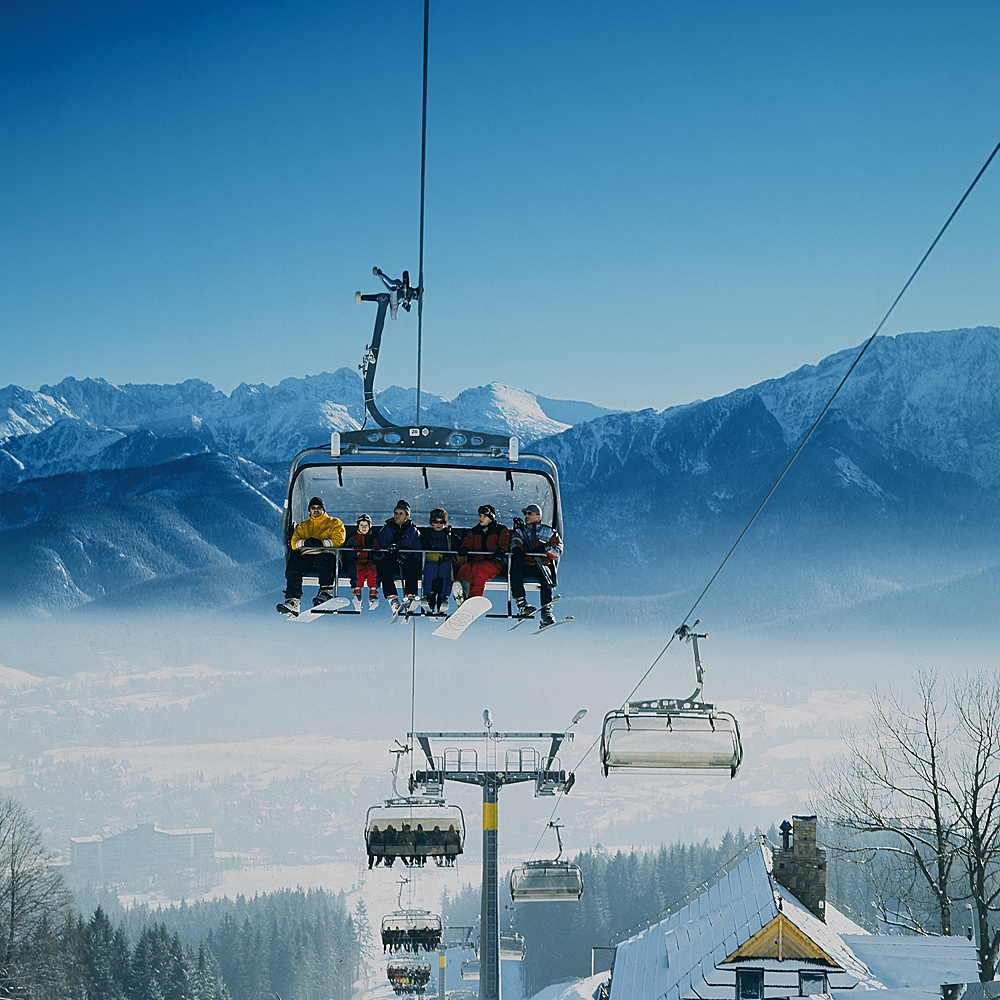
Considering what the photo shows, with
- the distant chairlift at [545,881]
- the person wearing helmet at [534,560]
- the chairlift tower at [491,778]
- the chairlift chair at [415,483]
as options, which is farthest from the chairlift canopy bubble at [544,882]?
the chairlift chair at [415,483]

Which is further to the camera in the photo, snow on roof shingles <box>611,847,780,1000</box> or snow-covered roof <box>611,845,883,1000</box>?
snow on roof shingles <box>611,847,780,1000</box>

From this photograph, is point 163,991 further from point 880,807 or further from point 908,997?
point 908,997

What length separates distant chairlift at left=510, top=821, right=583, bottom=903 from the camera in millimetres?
24219

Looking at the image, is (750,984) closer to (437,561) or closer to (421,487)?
(437,561)

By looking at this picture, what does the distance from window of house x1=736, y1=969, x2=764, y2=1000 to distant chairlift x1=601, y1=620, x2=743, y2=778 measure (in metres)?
5.38

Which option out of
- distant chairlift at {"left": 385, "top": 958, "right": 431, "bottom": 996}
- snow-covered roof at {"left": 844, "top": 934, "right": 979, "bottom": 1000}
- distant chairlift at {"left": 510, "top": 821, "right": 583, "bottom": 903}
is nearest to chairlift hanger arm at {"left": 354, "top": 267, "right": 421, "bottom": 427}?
snow-covered roof at {"left": 844, "top": 934, "right": 979, "bottom": 1000}

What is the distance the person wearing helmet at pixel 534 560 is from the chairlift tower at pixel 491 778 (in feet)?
54.6

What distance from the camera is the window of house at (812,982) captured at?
16797mm

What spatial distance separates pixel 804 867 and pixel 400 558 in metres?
13.9

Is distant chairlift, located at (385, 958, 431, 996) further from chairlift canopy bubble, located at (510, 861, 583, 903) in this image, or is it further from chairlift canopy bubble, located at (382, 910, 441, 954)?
chairlift canopy bubble, located at (510, 861, 583, 903)

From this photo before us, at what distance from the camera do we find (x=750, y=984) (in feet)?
55.7

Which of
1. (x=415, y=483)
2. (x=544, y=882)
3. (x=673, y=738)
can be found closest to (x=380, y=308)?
(x=415, y=483)

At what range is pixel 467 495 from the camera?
12.0m

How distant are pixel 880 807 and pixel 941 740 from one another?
2.26 metres
